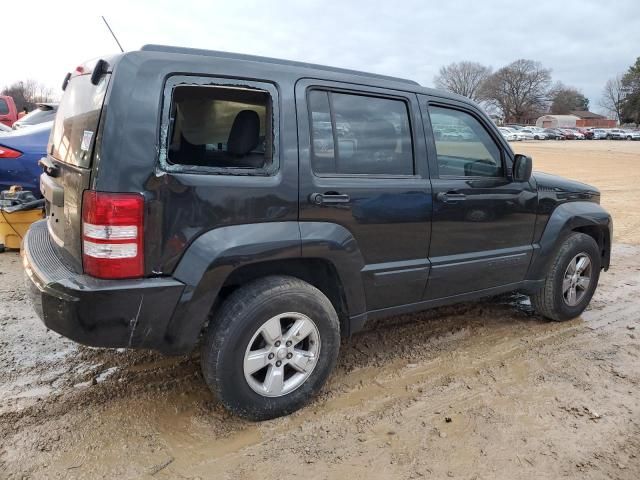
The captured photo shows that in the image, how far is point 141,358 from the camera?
3588mm

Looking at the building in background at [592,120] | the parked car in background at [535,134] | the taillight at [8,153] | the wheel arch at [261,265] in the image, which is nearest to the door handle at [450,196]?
the wheel arch at [261,265]

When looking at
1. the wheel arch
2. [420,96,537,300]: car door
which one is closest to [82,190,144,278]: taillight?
the wheel arch

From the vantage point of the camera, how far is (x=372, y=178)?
3.14 m

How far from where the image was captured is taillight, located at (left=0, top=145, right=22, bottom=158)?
583 cm

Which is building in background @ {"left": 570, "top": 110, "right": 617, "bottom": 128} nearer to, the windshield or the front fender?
the front fender

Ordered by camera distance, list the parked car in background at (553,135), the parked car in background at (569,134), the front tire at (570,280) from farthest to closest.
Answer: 1. the parked car in background at (569,134)
2. the parked car in background at (553,135)
3. the front tire at (570,280)

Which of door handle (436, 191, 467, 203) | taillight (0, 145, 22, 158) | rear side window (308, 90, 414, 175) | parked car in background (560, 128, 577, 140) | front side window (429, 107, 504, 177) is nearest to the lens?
rear side window (308, 90, 414, 175)

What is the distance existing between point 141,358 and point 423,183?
7.30 feet

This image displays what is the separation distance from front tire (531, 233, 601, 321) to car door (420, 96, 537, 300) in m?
0.41

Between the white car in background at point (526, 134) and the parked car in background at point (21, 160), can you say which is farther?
the white car in background at point (526, 134)

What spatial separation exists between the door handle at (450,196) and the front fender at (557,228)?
979 millimetres

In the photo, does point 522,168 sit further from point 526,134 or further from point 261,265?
point 526,134

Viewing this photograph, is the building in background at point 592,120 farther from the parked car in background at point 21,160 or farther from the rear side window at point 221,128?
the rear side window at point 221,128

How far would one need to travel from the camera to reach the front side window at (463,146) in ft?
11.5
